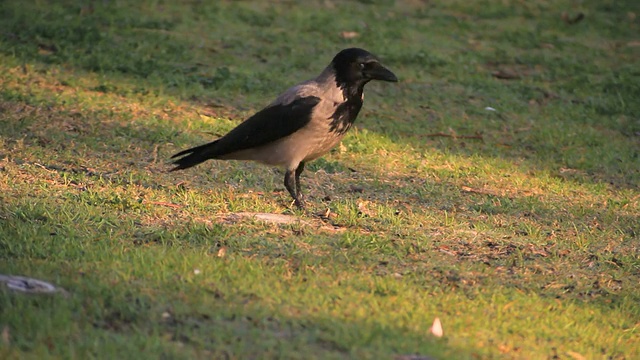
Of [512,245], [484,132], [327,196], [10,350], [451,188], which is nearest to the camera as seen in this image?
[10,350]

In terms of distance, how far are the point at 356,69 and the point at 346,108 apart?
0.29m

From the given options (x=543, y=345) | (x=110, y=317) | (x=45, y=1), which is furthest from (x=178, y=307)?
(x=45, y=1)

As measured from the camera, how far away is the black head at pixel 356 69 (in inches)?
261

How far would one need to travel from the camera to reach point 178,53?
10.8 metres

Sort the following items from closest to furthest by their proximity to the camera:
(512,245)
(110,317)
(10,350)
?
1. (10,350)
2. (110,317)
3. (512,245)

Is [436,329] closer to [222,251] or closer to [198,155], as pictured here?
[222,251]

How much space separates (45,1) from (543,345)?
940cm

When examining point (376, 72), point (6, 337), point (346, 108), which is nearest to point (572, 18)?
point (376, 72)

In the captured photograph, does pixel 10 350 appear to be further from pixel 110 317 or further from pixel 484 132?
pixel 484 132

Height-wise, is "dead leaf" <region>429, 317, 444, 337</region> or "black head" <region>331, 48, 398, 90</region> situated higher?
"black head" <region>331, 48, 398, 90</region>

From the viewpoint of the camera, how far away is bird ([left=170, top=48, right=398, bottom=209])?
6.52 m

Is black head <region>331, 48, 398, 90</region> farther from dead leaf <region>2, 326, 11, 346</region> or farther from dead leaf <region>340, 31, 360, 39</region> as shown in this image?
dead leaf <region>340, 31, 360, 39</region>

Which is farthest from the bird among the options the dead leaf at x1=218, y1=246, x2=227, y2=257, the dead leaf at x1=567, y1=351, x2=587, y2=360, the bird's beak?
the dead leaf at x1=567, y1=351, x2=587, y2=360

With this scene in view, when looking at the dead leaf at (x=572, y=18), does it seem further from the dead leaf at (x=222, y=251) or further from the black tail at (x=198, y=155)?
the dead leaf at (x=222, y=251)
